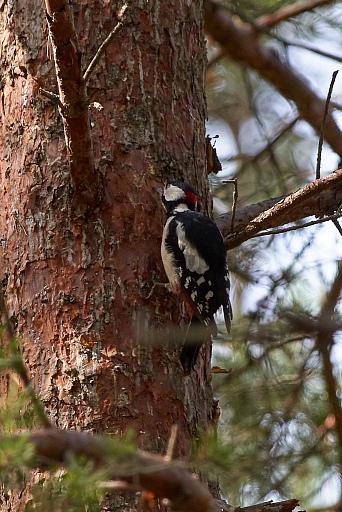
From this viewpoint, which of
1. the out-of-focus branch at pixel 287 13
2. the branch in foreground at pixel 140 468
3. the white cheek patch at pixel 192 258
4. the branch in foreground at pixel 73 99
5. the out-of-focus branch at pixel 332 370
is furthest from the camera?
the out-of-focus branch at pixel 287 13

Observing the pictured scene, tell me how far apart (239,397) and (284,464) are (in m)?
0.41

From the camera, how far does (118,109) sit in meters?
2.64

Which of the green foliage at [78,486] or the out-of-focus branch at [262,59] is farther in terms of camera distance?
the out-of-focus branch at [262,59]

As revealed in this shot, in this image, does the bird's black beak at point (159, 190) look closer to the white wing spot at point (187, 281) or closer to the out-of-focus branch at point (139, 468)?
the white wing spot at point (187, 281)

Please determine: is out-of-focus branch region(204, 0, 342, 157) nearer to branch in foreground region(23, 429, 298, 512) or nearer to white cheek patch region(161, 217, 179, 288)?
white cheek patch region(161, 217, 179, 288)

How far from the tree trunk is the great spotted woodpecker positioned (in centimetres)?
5

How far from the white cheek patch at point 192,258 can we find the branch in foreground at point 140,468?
64.7 inches

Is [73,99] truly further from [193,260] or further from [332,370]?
[332,370]

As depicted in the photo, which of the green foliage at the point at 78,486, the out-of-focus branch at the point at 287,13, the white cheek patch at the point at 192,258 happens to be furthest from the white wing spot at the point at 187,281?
the out-of-focus branch at the point at 287,13

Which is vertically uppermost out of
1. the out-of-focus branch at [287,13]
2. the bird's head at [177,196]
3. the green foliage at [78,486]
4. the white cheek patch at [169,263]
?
the out-of-focus branch at [287,13]

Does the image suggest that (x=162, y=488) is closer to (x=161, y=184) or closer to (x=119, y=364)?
(x=119, y=364)

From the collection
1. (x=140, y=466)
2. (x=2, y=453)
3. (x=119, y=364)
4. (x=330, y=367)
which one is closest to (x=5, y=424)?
(x=2, y=453)

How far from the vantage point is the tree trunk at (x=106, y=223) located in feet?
7.46

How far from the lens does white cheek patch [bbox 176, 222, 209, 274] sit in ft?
9.58
